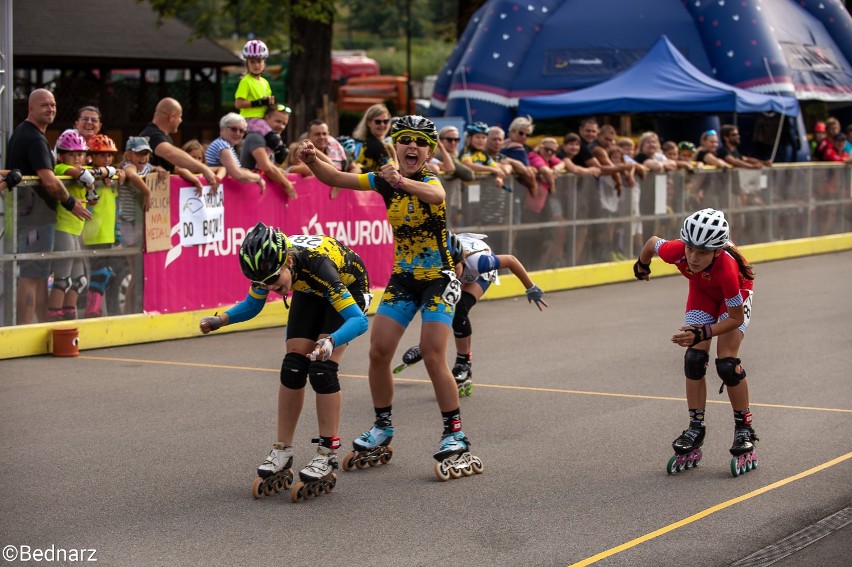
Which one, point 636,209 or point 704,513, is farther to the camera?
point 636,209

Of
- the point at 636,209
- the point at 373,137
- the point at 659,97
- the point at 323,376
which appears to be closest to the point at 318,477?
the point at 323,376

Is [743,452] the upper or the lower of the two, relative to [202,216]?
lower

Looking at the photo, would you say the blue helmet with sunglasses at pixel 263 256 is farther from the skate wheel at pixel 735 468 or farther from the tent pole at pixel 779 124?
the tent pole at pixel 779 124

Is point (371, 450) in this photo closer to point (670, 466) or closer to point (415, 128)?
point (670, 466)

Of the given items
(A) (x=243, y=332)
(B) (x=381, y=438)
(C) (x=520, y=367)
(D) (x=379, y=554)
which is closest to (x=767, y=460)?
(B) (x=381, y=438)

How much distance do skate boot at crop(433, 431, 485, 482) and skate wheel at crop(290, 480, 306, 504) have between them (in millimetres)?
870

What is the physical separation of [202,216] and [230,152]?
0.75 metres

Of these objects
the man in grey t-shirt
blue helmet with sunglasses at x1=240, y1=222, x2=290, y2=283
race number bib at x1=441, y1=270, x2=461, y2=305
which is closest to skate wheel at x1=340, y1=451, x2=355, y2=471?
race number bib at x1=441, y1=270, x2=461, y2=305

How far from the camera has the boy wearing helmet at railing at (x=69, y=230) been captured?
40.7 feet

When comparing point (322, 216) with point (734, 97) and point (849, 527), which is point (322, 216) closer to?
point (849, 527)

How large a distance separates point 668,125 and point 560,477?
2113 cm

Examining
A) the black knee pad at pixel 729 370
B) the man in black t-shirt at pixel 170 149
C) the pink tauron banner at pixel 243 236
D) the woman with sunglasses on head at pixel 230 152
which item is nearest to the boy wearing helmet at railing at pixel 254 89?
the woman with sunglasses on head at pixel 230 152

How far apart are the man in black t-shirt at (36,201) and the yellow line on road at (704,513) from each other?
7157mm

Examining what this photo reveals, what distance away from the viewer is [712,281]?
7.95 m
